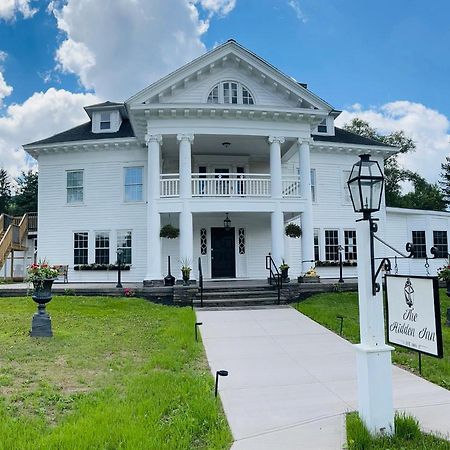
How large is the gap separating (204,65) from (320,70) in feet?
20.9

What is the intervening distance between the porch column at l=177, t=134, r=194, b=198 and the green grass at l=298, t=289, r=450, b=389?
5713 millimetres

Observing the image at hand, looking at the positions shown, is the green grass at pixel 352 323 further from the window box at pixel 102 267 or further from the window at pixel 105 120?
the window at pixel 105 120

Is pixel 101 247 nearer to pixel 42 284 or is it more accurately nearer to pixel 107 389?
pixel 42 284

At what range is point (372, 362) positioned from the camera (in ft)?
12.6

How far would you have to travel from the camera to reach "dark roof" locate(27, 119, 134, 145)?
19.0 metres

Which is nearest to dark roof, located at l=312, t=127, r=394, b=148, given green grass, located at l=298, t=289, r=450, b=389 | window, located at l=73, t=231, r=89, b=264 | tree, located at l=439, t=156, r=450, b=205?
green grass, located at l=298, t=289, r=450, b=389

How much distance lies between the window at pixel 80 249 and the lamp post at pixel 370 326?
16430 millimetres

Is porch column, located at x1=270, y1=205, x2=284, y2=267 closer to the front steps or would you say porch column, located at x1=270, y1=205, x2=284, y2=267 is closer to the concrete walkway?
the front steps

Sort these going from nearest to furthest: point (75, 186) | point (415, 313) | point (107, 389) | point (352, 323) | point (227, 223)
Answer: point (415, 313) → point (107, 389) → point (352, 323) → point (227, 223) → point (75, 186)

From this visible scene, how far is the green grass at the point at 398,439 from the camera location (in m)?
3.60

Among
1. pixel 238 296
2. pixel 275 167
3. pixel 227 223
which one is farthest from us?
pixel 227 223

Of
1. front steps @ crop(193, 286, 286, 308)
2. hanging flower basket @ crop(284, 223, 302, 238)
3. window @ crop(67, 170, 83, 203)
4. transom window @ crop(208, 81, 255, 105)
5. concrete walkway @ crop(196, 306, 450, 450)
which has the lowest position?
concrete walkway @ crop(196, 306, 450, 450)

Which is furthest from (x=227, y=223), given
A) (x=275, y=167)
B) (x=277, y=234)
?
(x=275, y=167)

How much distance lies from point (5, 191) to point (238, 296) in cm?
4637
